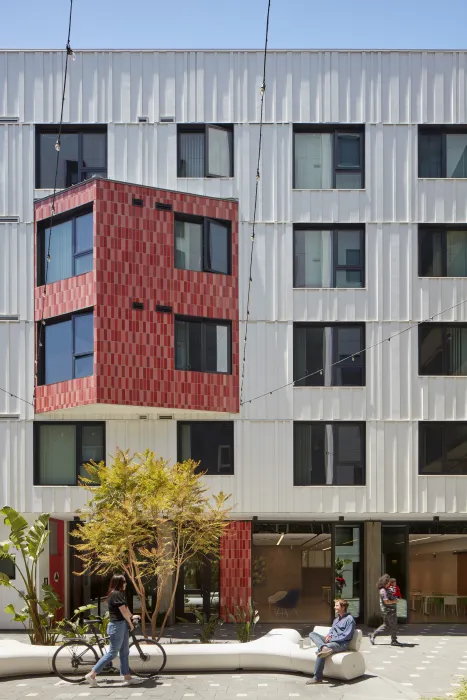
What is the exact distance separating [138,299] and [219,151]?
17.1 ft

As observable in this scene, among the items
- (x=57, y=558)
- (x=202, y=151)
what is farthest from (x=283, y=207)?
(x=57, y=558)

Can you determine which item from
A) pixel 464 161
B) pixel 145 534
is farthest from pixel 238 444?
pixel 464 161

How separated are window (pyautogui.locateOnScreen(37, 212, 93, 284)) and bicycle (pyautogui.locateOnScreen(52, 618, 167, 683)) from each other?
11.2m

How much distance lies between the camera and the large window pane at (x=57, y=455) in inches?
1104

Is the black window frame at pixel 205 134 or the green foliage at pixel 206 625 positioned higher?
the black window frame at pixel 205 134

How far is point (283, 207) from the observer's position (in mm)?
28656

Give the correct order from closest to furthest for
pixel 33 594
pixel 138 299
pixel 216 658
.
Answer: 1. pixel 216 658
2. pixel 33 594
3. pixel 138 299

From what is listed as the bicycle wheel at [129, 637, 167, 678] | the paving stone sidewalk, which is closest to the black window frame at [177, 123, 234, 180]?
the paving stone sidewalk

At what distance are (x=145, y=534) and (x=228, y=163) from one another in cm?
1140

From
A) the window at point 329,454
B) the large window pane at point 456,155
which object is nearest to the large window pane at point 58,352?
the window at point 329,454

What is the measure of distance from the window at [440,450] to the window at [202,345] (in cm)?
576

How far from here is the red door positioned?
96.5 ft

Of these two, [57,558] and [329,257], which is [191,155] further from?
[57,558]

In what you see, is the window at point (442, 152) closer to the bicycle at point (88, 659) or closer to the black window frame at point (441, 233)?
the black window frame at point (441, 233)
